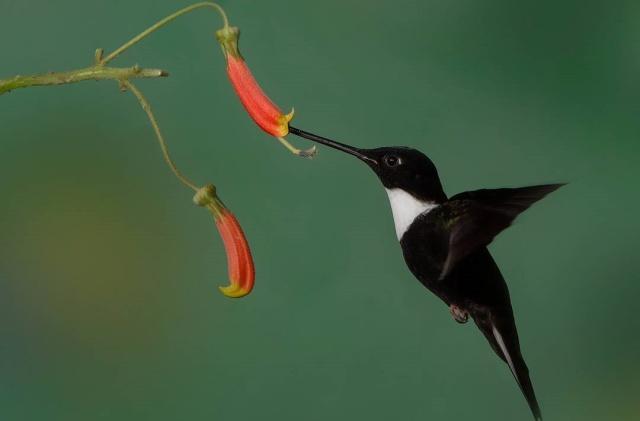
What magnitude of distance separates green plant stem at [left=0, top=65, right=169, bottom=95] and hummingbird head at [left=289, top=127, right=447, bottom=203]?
24 centimetres

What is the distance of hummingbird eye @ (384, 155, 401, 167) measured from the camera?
31.7 inches

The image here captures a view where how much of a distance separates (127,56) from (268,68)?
0.21 meters

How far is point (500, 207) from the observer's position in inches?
28.1

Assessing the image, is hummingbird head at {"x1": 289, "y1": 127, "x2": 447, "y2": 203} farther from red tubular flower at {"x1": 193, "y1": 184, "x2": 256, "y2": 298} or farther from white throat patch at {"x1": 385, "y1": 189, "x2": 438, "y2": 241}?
red tubular flower at {"x1": 193, "y1": 184, "x2": 256, "y2": 298}

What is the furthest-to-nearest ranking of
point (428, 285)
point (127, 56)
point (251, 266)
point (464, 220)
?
point (127, 56) → point (428, 285) → point (464, 220) → point (251, 266)

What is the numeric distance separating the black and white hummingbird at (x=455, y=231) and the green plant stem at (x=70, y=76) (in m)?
0.16

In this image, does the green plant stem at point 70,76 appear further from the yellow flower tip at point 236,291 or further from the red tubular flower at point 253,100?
the yellow flower tip at point 236,291

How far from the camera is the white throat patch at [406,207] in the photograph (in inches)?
32.1

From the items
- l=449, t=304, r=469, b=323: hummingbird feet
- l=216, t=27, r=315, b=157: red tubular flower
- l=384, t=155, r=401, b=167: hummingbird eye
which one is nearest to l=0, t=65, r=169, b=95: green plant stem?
l=216, t=27, r=315, b=157: red tubular flower

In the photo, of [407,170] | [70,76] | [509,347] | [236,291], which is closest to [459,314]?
[509,347]

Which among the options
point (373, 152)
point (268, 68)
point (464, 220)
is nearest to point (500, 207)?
point (464, 220)

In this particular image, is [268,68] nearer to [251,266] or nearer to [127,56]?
[127,56]

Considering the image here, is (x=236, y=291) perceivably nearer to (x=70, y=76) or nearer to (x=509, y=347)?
(x=70, y=76)

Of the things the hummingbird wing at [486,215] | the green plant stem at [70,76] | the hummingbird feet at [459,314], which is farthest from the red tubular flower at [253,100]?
the hummingbird feet at [459,314]
